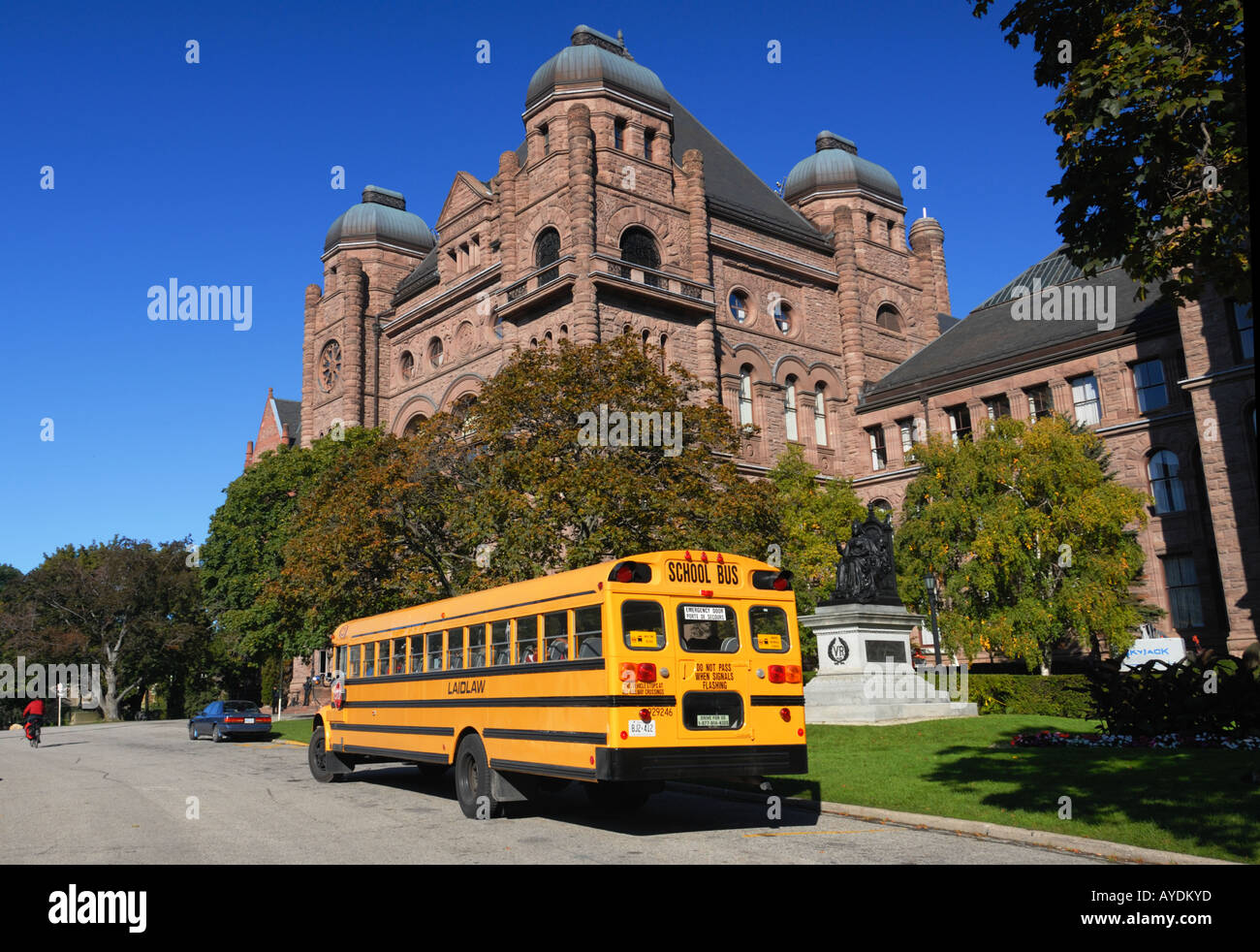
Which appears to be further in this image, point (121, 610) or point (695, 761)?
point (121, 610)

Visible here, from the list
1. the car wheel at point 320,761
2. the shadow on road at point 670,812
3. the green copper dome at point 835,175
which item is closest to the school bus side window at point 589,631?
the shadow on road at point 670,812

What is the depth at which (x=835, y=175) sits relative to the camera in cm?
5209

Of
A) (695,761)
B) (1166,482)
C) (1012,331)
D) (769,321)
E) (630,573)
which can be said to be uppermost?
(769,321)

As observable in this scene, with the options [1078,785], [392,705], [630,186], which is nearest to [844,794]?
Result: [1078,785]

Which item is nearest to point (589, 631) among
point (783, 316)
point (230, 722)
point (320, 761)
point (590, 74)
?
point (320, 761)

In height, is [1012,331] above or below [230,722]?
above

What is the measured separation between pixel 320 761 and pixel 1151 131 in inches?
632

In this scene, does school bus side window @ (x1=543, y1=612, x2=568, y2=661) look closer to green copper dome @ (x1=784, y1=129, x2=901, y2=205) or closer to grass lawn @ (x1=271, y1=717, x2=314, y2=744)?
grass lawn @ (x1=271, y1=717, x2=314, y2=744)

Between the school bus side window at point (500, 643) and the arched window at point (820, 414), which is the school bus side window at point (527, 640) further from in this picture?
the arched window at point (820, 414)

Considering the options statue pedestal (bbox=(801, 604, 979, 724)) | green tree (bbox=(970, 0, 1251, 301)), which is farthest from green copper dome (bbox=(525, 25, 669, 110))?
green tree (bbox=(970, 0, 1251, 301))

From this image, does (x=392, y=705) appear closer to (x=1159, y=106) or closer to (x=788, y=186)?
(x=1159, y=106)

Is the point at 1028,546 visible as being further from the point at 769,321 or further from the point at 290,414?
the point at 290,414

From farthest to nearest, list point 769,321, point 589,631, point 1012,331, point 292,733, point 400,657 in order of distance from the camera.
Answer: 1. point 769,321
2. point 1012,331
3. point 292,733
4. point 400,657
5. point 589,631

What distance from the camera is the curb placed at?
8234 mm
